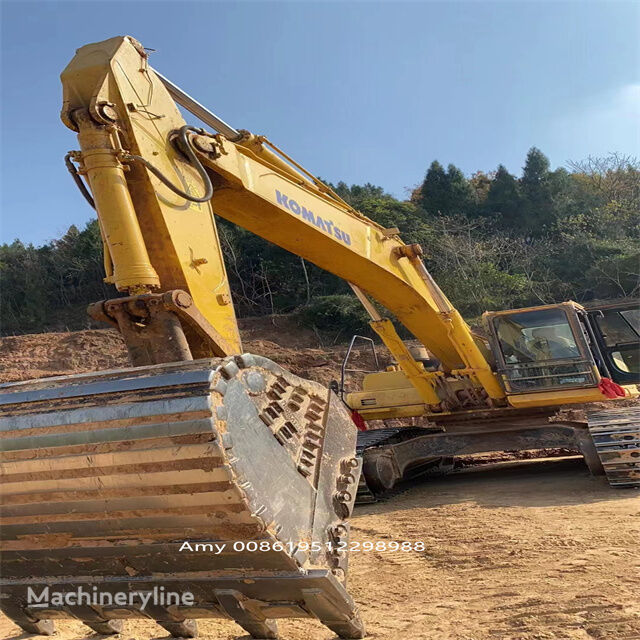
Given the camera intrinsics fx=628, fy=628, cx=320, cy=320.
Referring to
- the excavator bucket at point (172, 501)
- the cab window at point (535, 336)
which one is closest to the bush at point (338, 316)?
the cab window at point (535, 336)

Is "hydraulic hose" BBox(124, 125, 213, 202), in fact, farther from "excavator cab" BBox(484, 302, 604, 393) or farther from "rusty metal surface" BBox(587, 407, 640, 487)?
"rusty metal surface" BBox(587, 407, 640, 487)

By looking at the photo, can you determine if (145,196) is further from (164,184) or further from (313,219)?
(313,219)

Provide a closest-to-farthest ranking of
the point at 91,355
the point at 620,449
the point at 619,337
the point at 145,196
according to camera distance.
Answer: the point at 145,196
the point at 620,449
the point at 619,337
the point at 91,355

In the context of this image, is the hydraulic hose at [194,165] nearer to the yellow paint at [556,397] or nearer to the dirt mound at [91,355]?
the yellow paint at [556,397]

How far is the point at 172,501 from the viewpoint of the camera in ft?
8.64

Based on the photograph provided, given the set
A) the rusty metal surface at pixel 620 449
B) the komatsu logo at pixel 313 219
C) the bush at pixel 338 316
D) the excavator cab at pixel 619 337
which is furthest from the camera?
the bush at pixel 338 316

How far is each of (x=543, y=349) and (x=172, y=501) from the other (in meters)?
5.97

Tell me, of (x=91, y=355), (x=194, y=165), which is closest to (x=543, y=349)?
(x=194, y=165)

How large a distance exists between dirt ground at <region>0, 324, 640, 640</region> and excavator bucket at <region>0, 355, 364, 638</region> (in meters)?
0.64

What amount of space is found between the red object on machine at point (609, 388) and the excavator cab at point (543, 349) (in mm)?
112

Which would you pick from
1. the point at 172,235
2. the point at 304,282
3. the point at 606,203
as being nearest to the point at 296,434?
the point at 172,235

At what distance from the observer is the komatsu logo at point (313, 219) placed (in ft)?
15.9

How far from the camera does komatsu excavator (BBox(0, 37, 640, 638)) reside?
2619 mm

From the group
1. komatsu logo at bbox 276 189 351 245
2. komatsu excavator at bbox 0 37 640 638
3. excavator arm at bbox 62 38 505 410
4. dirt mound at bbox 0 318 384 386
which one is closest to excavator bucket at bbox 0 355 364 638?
komatsu excavator at bbox 0 37 640 638
